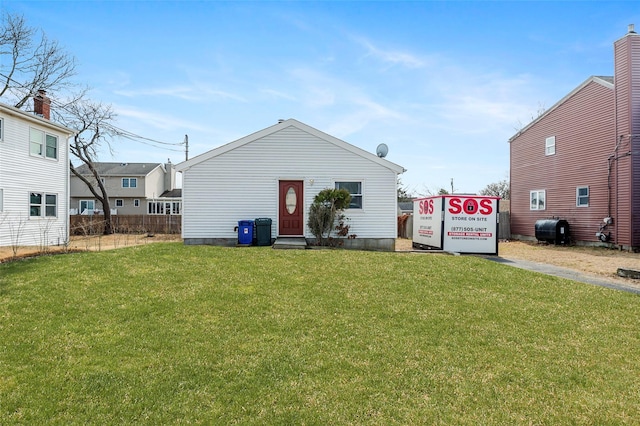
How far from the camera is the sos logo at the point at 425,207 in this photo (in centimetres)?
1604

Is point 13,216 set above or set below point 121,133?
below

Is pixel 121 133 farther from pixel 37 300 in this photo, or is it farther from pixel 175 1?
pixel 37 300

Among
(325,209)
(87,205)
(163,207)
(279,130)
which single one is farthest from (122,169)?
(325,209)

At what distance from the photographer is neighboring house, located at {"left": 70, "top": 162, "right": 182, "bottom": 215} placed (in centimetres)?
3878

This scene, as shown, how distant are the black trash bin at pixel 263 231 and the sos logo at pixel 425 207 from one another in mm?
7019

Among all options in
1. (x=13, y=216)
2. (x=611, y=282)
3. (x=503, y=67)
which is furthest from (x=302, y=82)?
(x=13, y=216)

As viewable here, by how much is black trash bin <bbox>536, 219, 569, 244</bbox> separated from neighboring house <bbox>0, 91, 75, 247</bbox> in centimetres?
2392

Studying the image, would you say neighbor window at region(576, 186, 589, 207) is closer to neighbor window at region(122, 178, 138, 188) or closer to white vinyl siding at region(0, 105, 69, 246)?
white vinyl siding at region(0, 105, 69, 246)

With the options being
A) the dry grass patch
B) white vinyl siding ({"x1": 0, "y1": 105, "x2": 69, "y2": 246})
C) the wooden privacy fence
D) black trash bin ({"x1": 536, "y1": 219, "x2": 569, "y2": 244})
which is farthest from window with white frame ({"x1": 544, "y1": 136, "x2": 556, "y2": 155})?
white vinyl siding ({"x1": 0, "y1": 105, "x2": 69, "y2": 246})

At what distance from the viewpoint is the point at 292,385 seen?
3752 mm

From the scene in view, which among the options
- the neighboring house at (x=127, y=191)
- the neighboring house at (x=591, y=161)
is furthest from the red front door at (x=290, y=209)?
the neighboring house at (x=127, y=191)

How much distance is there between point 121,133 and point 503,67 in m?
26.5

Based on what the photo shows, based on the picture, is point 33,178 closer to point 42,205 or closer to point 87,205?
point 42,205

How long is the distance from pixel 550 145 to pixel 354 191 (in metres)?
13.4
